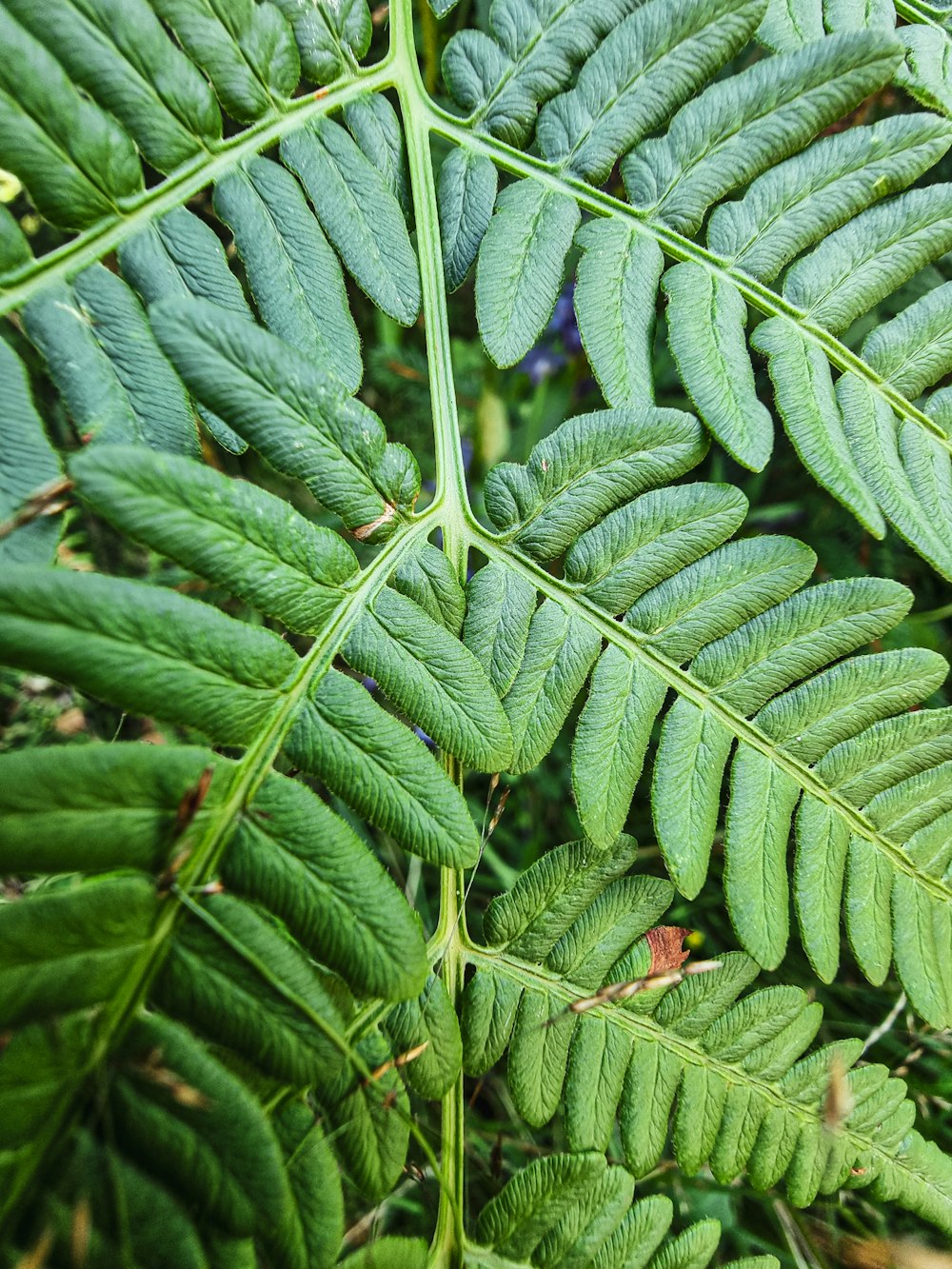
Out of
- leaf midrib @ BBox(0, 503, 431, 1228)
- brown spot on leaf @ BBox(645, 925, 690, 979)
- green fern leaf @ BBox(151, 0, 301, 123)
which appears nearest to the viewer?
leaf midrib @ BBox(0, 503, 431, 1228)

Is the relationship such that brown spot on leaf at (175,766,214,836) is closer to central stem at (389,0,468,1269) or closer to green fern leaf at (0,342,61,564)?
green fern leaf at (0,342,61,564)

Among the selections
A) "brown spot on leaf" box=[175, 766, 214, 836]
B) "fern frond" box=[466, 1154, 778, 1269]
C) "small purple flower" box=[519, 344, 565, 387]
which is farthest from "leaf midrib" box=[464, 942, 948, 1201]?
"small purple flower" box=[519, 344, 565, 387]

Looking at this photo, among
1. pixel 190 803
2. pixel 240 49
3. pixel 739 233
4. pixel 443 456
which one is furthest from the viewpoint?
pixel 443 456

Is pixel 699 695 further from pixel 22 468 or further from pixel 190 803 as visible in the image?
pixel 22 468

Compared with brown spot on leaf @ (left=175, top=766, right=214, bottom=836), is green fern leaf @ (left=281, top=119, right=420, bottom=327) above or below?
above

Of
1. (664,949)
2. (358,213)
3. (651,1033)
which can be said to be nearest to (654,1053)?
(651,1033)

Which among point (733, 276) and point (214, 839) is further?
point (733, 276)

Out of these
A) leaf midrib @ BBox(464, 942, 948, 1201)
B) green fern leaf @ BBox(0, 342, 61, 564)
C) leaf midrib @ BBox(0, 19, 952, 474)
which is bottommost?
leaf midrib @ BBox(464, 942, 948, 1201)

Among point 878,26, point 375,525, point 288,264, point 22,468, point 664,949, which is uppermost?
point 878,26
